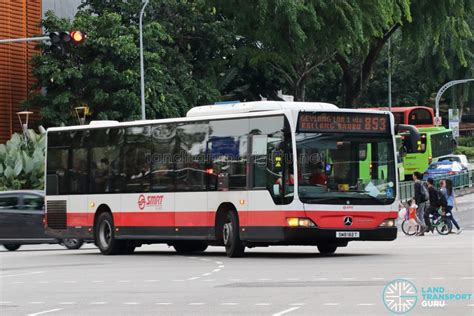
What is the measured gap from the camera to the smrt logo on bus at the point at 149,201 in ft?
90.7

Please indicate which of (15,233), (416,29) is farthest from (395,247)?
(416,29)

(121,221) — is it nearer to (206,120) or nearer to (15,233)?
(206,120)

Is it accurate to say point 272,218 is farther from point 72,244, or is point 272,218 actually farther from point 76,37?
point 72,244

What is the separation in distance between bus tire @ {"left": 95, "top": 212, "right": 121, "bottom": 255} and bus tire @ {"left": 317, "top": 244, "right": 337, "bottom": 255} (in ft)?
15.9

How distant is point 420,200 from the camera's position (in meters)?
38.8

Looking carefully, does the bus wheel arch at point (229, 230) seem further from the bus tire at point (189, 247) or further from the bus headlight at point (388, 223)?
the bus tire at point (189, 247)

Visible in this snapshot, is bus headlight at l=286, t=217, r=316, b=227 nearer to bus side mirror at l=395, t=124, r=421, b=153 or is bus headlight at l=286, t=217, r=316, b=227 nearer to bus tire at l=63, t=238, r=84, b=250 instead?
bus side mirror at l=395, t=124, r=421, b=153

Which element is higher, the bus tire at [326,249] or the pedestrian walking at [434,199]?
the pedestrian walking at [434,199]

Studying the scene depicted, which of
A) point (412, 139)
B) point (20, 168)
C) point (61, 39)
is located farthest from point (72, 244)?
point (20, 168)

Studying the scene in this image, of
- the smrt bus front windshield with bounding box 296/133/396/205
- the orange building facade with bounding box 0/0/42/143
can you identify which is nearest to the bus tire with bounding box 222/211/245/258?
the smrt bus front windshield with bounding box 296/133/396/205

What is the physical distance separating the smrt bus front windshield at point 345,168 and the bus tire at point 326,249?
2.07m

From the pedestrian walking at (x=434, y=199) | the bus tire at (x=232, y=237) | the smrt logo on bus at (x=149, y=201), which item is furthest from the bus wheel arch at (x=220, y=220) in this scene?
the pedestrian walking at (x=434, y=199)

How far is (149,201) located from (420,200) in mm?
13046

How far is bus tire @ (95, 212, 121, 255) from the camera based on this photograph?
2909 centimetres
